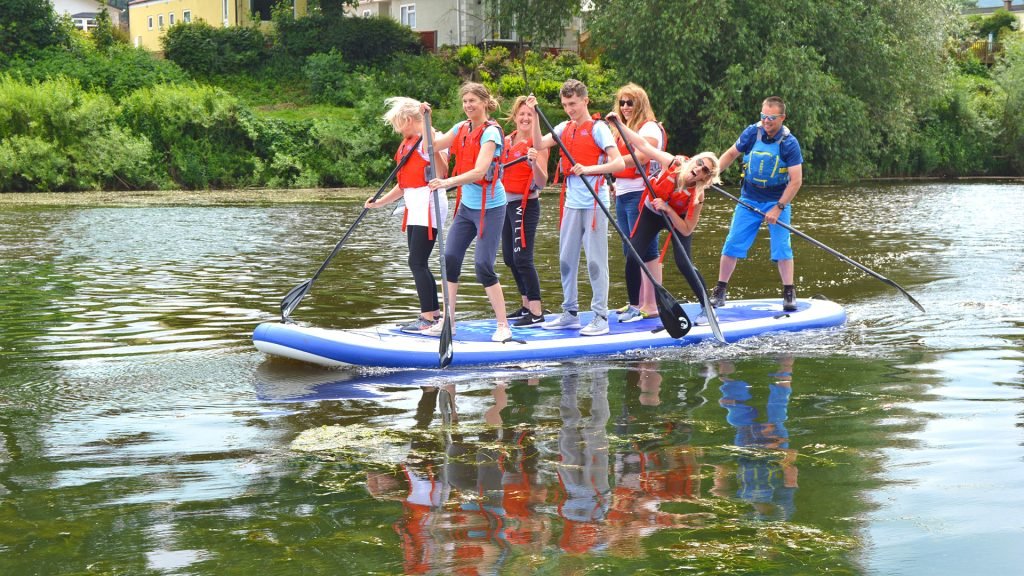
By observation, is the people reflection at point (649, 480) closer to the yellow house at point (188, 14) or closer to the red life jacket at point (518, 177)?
the red life jacket at point (518, 177)

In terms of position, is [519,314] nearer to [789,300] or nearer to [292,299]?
[292,299]

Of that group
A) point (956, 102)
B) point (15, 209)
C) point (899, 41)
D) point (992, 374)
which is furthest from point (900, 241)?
point (956, 102)

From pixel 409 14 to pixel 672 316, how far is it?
146ft

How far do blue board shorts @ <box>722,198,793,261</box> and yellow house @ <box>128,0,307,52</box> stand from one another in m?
35.9

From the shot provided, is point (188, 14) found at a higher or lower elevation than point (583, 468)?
higher

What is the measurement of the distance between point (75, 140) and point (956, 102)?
29296 mm

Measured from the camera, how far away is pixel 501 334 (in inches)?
337

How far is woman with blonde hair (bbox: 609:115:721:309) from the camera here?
29.1 ft

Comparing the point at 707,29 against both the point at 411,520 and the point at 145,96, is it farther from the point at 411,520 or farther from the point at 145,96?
the point at 411,520

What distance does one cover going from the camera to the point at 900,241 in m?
18.5

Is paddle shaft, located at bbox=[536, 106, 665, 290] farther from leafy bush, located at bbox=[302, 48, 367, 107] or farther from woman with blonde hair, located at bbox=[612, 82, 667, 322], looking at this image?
leafy bush, located at bbox=[302, 48, 367, 107]

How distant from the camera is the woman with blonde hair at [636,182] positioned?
916 centimetres

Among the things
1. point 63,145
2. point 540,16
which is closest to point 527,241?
point 63,145

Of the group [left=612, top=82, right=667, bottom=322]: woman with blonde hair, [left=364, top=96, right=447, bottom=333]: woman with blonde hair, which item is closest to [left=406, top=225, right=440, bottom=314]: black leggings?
[left=364, top=96, right=447, bottom=333]: woman with blonde hair
